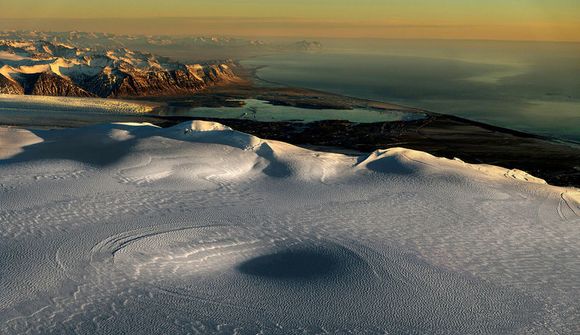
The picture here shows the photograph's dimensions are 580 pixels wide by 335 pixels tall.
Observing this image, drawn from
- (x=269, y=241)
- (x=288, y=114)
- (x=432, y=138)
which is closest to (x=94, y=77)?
(x=288, y=114)

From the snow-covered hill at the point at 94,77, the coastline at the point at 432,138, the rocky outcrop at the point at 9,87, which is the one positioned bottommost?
the rocky outcrop at the point at 9,87

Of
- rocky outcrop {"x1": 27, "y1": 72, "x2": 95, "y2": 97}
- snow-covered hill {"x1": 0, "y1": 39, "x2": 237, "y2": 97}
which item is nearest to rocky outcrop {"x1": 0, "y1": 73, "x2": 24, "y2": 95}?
snow-covered hill {"x1": 0, "y1": 39, "x2": 237, "y2": 97}

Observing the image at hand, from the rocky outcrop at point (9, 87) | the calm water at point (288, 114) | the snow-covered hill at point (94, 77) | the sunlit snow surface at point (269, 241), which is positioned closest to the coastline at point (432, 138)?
the calm water at point (288, 114)

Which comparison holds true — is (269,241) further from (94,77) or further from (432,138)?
(94,77)

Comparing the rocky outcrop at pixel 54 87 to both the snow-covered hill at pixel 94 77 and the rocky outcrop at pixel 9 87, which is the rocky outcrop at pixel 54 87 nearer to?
the snow-covered hill at pixel 94 77

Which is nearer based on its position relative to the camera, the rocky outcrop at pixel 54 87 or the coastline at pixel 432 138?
the coastline at pixel 432 138

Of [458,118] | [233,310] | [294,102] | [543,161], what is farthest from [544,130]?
[233,310]

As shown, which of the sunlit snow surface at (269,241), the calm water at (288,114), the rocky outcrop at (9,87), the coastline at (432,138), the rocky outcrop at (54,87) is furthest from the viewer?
the rocky outcrop at (54,87)
